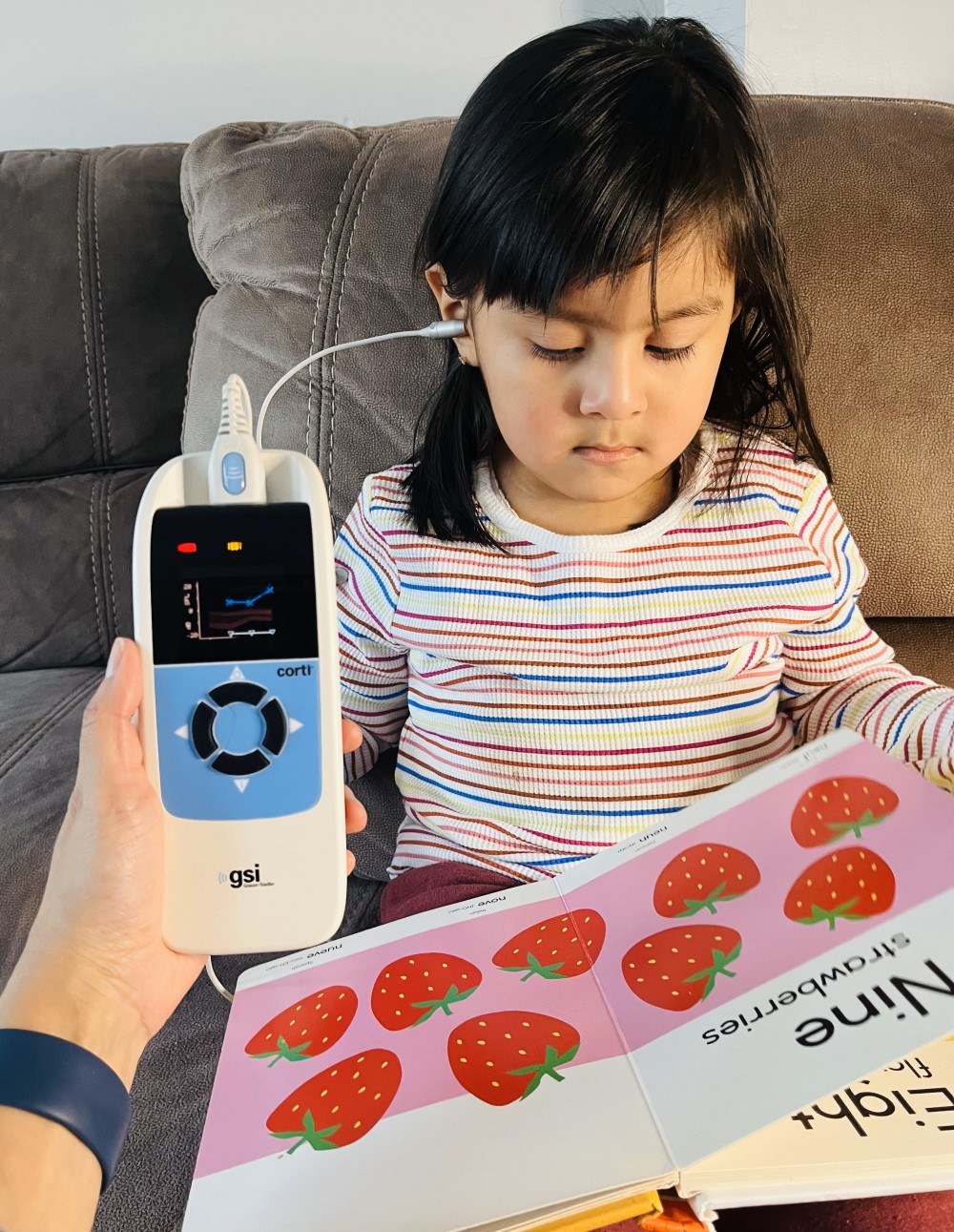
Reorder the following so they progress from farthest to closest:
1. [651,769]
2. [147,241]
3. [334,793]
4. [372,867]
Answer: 1. [147,241]
2. [372,867]
3. [651,769]
4. [334,793]

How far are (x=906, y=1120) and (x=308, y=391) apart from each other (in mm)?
813

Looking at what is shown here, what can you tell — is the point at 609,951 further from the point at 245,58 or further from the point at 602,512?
the point at 245,58

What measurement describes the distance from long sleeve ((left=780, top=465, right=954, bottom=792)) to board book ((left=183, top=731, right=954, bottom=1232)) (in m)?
0.13

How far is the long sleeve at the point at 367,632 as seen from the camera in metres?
0.89

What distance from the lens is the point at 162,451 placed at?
4.31 feet

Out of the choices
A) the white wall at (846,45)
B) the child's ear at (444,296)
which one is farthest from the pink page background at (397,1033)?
the white wall at (846,45)

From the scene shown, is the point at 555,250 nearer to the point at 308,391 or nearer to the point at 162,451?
the point at 308,391

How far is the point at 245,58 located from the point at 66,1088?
134 centimetres

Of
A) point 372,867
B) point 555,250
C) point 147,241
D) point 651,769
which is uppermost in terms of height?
point 555,250

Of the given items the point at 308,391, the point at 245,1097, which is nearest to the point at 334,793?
the point at 245,1097

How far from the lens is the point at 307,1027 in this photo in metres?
0.63

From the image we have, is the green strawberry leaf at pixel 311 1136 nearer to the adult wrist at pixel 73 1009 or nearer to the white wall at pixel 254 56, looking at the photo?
the adult wrist at pixel 73 1009

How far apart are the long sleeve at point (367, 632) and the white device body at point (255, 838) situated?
0.73 ft

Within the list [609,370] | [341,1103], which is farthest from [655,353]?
[341,1103]
